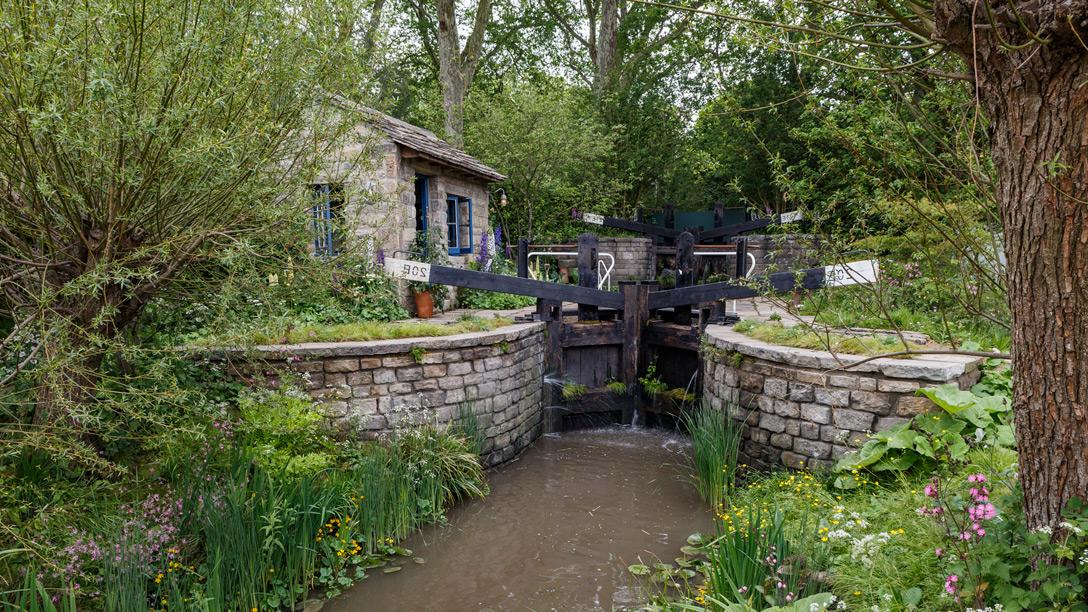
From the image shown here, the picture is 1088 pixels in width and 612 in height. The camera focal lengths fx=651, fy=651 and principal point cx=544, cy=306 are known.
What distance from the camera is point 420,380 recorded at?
20.8ft

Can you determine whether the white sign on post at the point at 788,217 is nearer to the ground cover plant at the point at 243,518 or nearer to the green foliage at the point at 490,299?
the ground cover plant at the point at 243,518

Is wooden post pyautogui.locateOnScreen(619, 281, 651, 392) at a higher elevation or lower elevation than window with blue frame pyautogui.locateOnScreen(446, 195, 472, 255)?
lower

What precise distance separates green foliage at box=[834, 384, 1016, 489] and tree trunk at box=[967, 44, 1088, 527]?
76.5 inches

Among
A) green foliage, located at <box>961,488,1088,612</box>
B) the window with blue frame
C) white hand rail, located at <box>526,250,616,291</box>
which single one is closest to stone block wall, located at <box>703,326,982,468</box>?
green foliage, located at <box>961,488,1088,612</box>

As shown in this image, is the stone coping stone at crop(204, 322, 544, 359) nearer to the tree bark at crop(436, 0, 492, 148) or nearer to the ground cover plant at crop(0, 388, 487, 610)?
the ground cover plant at crop(0, 388, 487, 610)

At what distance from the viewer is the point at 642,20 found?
848 inches

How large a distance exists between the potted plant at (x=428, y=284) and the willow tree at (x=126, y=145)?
175 inches

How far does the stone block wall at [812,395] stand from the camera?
4.93 metres

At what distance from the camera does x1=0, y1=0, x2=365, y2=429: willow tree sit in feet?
10.1

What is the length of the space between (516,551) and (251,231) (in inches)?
119

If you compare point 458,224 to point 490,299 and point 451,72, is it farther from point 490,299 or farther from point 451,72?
point 451,72

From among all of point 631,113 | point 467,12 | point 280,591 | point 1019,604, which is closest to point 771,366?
point 1019,604

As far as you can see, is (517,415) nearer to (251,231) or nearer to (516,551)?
(516,551)

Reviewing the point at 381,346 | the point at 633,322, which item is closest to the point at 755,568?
the point at 381,346
